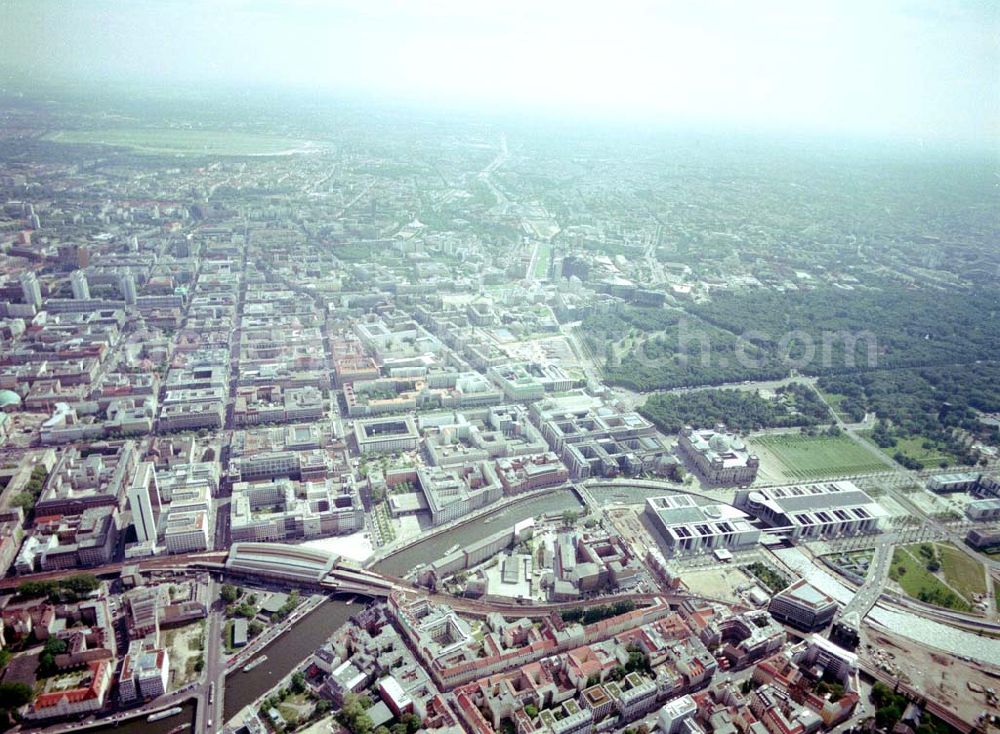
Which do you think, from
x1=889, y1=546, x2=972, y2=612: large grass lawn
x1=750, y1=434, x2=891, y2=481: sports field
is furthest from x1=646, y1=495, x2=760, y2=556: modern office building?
x1=750, y1=434, x2=891, y2=481: sports field

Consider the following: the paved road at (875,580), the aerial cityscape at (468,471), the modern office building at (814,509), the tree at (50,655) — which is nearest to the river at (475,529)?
the aerial cityscape at (468,471)

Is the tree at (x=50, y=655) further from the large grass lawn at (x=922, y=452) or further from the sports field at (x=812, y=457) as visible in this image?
the large grass lawn at (x=922, y=452)

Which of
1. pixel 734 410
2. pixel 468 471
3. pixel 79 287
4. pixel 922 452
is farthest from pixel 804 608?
pixel 79 287

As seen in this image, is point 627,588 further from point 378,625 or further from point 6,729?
point 6,729

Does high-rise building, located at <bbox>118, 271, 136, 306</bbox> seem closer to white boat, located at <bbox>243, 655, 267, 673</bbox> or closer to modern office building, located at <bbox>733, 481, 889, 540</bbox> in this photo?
white boat, located at <bbox>243, 655, 267, 673</bbox>

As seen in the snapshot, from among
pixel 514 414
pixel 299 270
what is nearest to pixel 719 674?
pixel 514 414

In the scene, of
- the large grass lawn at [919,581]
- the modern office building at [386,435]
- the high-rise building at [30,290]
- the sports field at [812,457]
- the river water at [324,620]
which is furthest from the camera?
the high-rise building at [30,290]

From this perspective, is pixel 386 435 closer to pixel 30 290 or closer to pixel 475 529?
pixel 475 529
